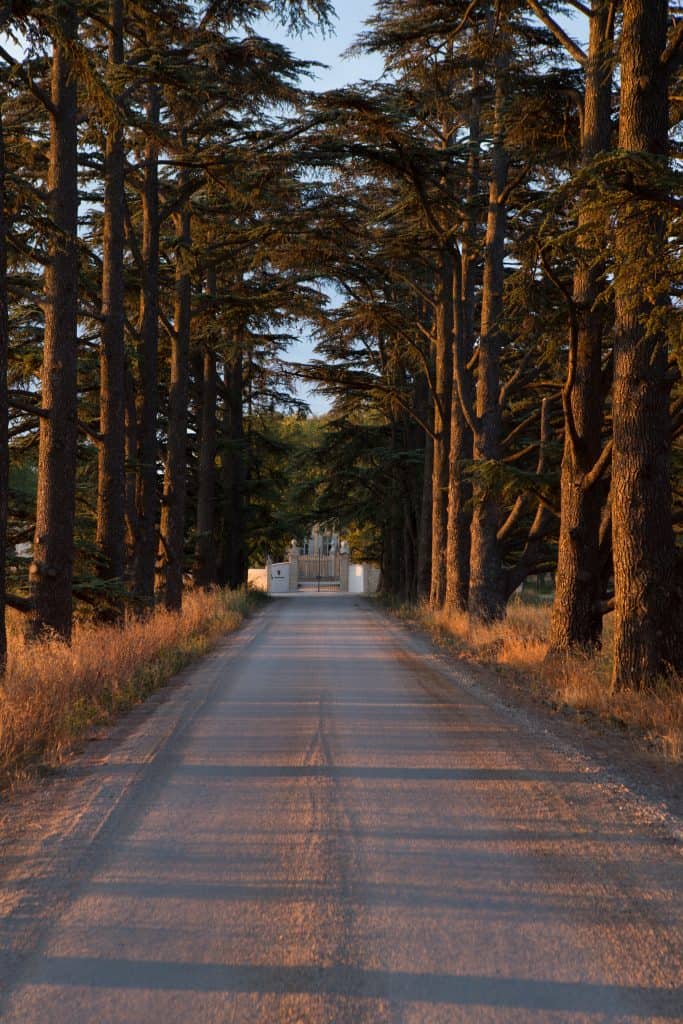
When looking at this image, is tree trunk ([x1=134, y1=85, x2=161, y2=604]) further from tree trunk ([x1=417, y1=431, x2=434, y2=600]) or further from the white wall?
the white wall

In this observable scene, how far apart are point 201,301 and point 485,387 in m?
8.35

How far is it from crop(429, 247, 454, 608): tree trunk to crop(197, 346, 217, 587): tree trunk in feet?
29.1

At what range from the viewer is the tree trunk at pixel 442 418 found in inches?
974

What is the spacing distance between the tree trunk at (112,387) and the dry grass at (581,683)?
6.64 m

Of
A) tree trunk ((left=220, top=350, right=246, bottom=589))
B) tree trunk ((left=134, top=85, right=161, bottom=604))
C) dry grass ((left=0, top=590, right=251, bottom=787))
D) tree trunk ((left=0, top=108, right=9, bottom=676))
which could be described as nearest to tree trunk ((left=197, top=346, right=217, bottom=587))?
tree trunk ((left=220, top=350, right=246, bottom=589))

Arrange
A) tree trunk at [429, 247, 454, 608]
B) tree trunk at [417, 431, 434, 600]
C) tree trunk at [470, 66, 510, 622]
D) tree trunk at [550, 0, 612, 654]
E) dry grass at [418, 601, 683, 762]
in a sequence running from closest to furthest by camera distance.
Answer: dry grass at [418, 601, 683, 762], tree trunk at [550, 0, 612, 654], tree trunk at [470, 66, 510, 622], tree trunk at [429, 247, 454, 608], tree trunk at [417, 431, 434, 600]

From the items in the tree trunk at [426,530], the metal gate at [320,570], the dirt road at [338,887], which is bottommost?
the metal gate at [320,570]

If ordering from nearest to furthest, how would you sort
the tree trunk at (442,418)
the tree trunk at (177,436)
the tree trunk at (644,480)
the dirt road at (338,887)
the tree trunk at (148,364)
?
1. the dirt road at (338,887)
2. the tree trunk at (644,480)
3. the tree trunk at (148,364)
4. the tree trunk at (177,436)
5. the tree trunk at (442,418)

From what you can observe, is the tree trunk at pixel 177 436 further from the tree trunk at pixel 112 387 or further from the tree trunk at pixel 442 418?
the tree trunk at pixel 442 418

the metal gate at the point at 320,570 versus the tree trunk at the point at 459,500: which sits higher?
the tree trunk at the point at 459,500

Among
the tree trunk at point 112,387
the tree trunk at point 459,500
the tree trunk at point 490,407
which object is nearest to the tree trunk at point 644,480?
the tree trunk at point 490,407

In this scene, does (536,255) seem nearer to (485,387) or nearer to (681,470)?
Result: (681,470)

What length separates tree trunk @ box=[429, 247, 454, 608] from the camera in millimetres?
24734

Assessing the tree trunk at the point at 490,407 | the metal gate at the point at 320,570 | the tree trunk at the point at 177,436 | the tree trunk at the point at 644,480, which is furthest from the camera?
the metal gate at the point at 320,570
